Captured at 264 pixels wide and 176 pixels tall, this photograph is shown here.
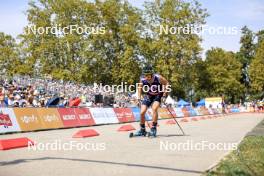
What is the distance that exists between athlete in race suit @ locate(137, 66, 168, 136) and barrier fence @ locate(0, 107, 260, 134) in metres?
1.86

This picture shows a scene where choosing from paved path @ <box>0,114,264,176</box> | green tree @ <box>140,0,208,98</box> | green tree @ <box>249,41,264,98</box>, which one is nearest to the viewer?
paved path @ <box>0,114,264,176</box>

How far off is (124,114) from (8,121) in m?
13.6

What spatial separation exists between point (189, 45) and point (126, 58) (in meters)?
8.60

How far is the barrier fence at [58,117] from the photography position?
18.9m

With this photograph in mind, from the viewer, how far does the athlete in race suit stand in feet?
47.6

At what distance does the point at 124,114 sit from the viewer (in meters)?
31.6

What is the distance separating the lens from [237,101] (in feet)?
362

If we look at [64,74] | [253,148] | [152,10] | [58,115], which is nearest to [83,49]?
[64,74]

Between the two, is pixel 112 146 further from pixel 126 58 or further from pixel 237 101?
pixel 237 101

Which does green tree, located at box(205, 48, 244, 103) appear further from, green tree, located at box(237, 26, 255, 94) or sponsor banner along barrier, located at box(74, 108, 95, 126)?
sponsor banner along barrier, located at box(74, 108, 95, 126)

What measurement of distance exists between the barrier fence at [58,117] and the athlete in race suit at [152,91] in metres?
1.86

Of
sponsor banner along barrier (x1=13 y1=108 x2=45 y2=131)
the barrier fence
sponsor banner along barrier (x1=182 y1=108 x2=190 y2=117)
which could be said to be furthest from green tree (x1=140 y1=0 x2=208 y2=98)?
sponsor banner along barrier (x1=13 y1=108 x2=45 y2=131)

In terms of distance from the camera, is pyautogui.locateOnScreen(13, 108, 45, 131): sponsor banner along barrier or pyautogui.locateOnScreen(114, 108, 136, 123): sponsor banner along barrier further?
pyautogui.locateOnScreen(114, 108, 136, 123): sponsor banner along barrier

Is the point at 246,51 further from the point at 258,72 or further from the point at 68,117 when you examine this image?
the point at 68,117
